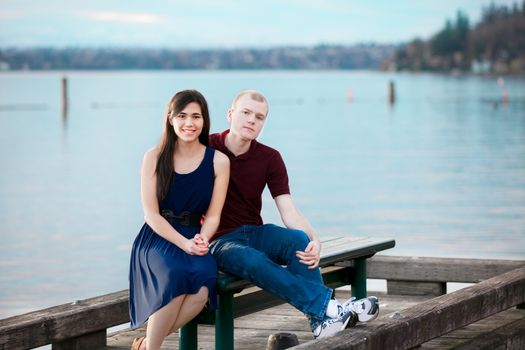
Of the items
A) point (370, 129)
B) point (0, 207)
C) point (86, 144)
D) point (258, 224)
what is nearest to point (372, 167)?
point (0, 207)

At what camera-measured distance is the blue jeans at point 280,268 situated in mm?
5301

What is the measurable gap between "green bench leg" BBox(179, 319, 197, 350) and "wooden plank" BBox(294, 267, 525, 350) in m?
0.73

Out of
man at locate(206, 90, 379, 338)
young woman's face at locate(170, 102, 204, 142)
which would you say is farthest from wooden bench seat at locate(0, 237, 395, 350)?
young woman's face at locate(170, 102, 204, 142)

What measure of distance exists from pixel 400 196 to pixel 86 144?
2039cm

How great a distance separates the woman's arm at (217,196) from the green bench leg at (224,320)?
287 millimetres

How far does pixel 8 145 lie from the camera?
39.2 metres

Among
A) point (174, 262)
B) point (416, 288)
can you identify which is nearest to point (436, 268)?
point (416, 288)

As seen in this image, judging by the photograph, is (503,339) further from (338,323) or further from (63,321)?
(63,321)

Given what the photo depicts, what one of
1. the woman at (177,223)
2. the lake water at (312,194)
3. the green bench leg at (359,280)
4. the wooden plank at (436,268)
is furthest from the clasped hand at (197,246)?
the lake water at (312,194)

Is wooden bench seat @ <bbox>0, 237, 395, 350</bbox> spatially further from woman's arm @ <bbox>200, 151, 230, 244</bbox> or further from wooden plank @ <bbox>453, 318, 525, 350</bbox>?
wooden plank @ <bbox>453, 318, 525, 350</bbox>

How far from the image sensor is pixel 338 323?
534cm

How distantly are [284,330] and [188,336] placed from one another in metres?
1.27

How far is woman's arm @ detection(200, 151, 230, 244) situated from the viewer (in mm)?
5410

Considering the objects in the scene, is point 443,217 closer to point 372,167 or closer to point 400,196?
point 400,196
